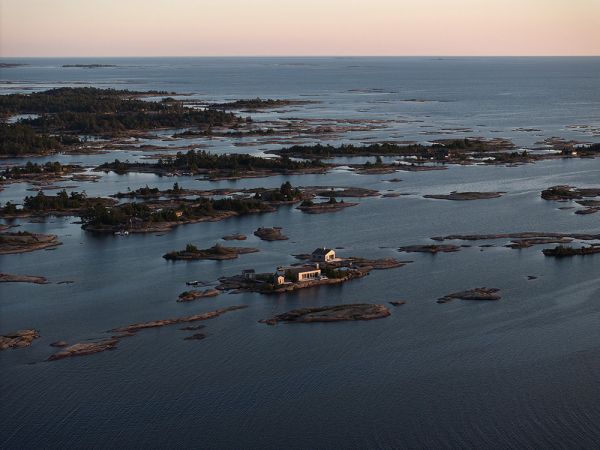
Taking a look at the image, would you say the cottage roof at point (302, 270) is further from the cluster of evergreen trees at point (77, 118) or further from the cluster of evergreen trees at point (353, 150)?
the cluster of evergreen trees at point (77, 118)

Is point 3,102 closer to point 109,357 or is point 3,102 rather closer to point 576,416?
point 109,357

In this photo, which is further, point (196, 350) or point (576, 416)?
point (196, 350)

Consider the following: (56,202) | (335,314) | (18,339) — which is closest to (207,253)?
(335,314)

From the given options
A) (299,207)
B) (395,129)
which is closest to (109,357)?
(299,207)

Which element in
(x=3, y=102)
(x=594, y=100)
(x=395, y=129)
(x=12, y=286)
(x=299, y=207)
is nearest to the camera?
(x=12, y=286)

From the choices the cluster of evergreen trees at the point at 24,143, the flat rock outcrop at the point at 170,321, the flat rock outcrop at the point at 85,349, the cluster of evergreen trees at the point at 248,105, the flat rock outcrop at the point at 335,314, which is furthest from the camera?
the cluster of evergreen trees at the point at 248,105

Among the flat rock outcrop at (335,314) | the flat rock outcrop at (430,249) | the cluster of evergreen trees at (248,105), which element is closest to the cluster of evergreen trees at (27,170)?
the flat rock outcrop at (430,249)

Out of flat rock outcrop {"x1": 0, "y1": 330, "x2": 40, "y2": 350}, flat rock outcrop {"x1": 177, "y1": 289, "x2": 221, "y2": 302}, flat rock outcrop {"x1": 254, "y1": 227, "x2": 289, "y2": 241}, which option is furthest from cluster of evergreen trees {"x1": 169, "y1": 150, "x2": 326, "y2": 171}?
flat rock outcrop {"x1": 0, "y1": 330, "x2": 40, "y2": 350}
